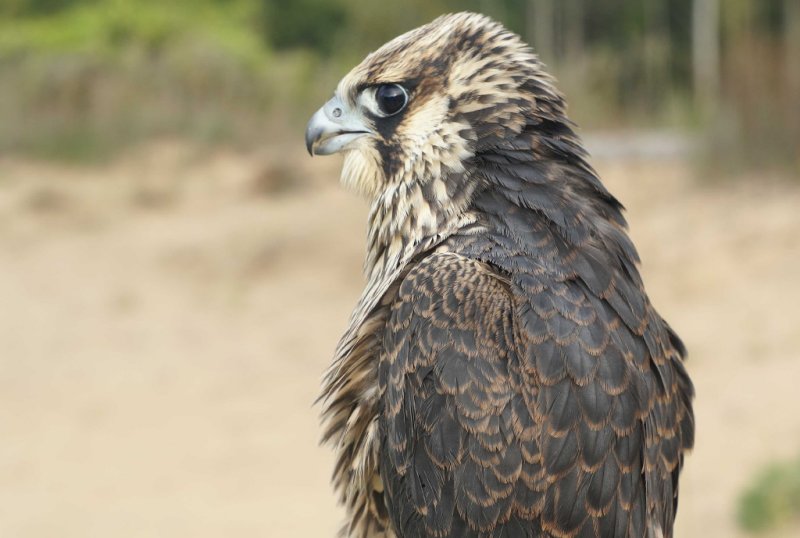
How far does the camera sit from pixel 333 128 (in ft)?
8.27

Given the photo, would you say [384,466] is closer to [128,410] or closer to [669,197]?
[128,410]

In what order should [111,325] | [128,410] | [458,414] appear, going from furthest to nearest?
[111,325] < [128,410] < [458,414]

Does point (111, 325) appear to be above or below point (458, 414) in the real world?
above

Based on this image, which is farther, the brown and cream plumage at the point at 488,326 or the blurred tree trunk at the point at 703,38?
the blurred tree trunk at the point at 703,38

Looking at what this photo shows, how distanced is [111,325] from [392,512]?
8200 millimetres

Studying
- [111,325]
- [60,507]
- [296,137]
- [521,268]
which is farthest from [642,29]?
[521,268]

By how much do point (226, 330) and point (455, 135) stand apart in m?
7.85

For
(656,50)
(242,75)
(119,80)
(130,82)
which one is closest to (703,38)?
(656,50)

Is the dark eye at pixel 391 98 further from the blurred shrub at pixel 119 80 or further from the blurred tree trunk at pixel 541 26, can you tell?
the blurred tree trunk at pixel 541 26

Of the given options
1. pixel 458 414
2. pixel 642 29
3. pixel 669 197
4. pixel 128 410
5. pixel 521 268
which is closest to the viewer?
pixel 458 414

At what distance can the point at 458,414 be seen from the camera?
2.00 meters

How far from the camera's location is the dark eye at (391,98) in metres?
2.40

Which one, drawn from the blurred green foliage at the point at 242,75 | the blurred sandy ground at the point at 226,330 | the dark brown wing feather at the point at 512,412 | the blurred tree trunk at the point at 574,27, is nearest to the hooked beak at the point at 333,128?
the dark brown wing feather at the point at 512,412

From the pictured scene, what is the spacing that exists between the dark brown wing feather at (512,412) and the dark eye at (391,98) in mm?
491
